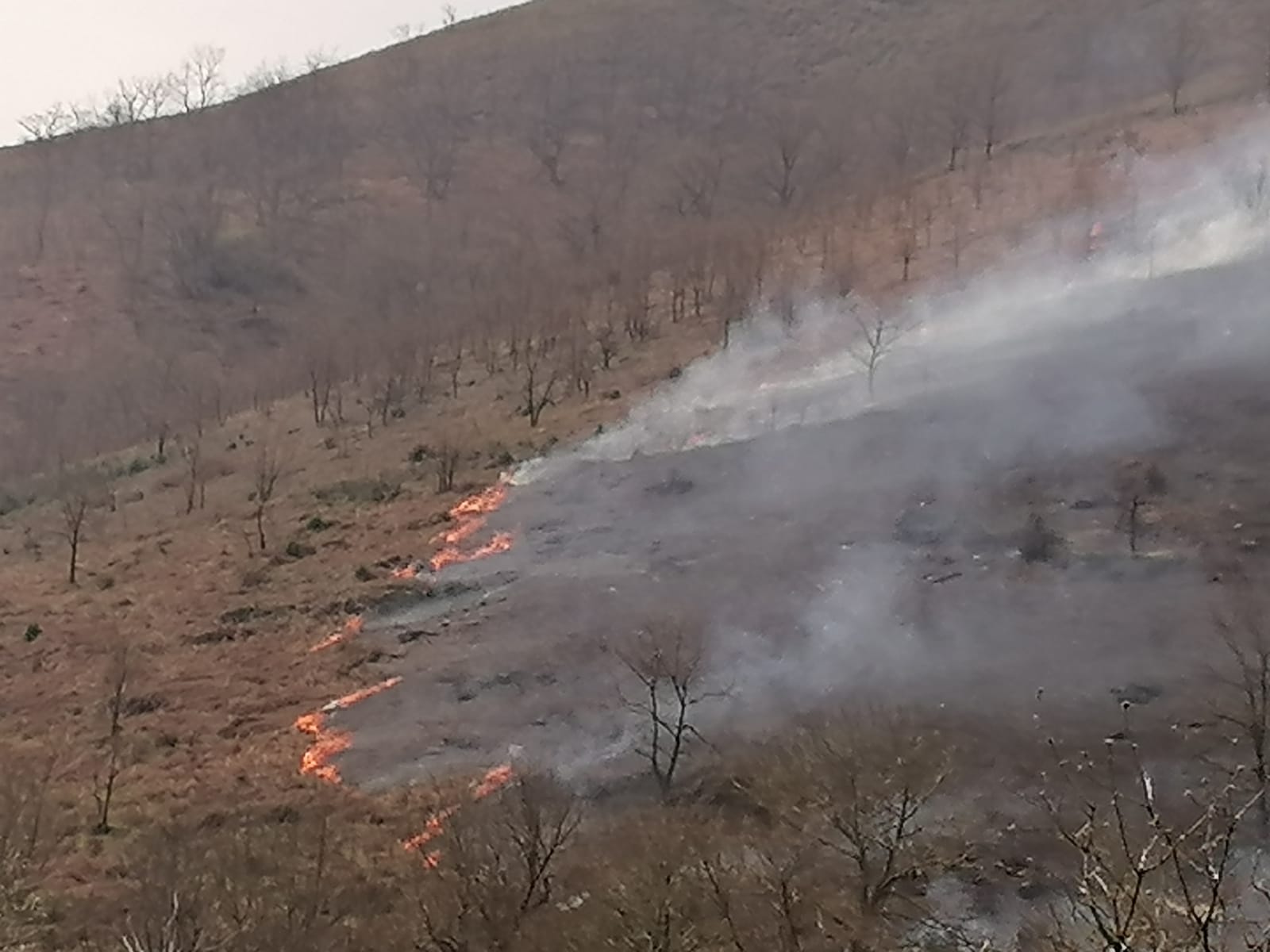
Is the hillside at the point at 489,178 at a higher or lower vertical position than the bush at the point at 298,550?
higher

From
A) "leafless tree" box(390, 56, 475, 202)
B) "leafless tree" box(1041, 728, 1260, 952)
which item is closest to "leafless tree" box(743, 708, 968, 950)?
"leafless tree" box(1041, 728, 1260, 952)

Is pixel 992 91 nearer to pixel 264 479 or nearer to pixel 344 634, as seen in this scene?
pixel 264 479

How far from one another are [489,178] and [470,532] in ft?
221

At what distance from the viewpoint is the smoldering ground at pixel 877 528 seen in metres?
27.1

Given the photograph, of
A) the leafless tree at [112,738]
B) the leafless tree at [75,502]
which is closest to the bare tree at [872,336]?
the leafless tree at [112,738]

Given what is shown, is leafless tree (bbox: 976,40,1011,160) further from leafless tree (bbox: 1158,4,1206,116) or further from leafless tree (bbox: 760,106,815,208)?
leafless tree (bbox: 760,106,815,208)

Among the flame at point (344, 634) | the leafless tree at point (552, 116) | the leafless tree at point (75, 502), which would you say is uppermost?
the leafless tree at point (552, 116)

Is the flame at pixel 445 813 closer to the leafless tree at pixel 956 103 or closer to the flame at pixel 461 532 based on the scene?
the flame at pixel 461 532

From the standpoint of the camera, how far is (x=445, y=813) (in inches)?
912

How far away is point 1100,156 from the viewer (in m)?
65.7

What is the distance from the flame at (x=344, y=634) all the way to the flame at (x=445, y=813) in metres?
8.97

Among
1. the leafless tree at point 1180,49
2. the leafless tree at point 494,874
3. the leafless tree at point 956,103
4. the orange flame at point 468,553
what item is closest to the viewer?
the leafless tree at point 494,874

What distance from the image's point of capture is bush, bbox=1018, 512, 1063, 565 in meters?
30.8

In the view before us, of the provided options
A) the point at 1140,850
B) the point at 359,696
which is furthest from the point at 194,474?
the point at 1140,850
